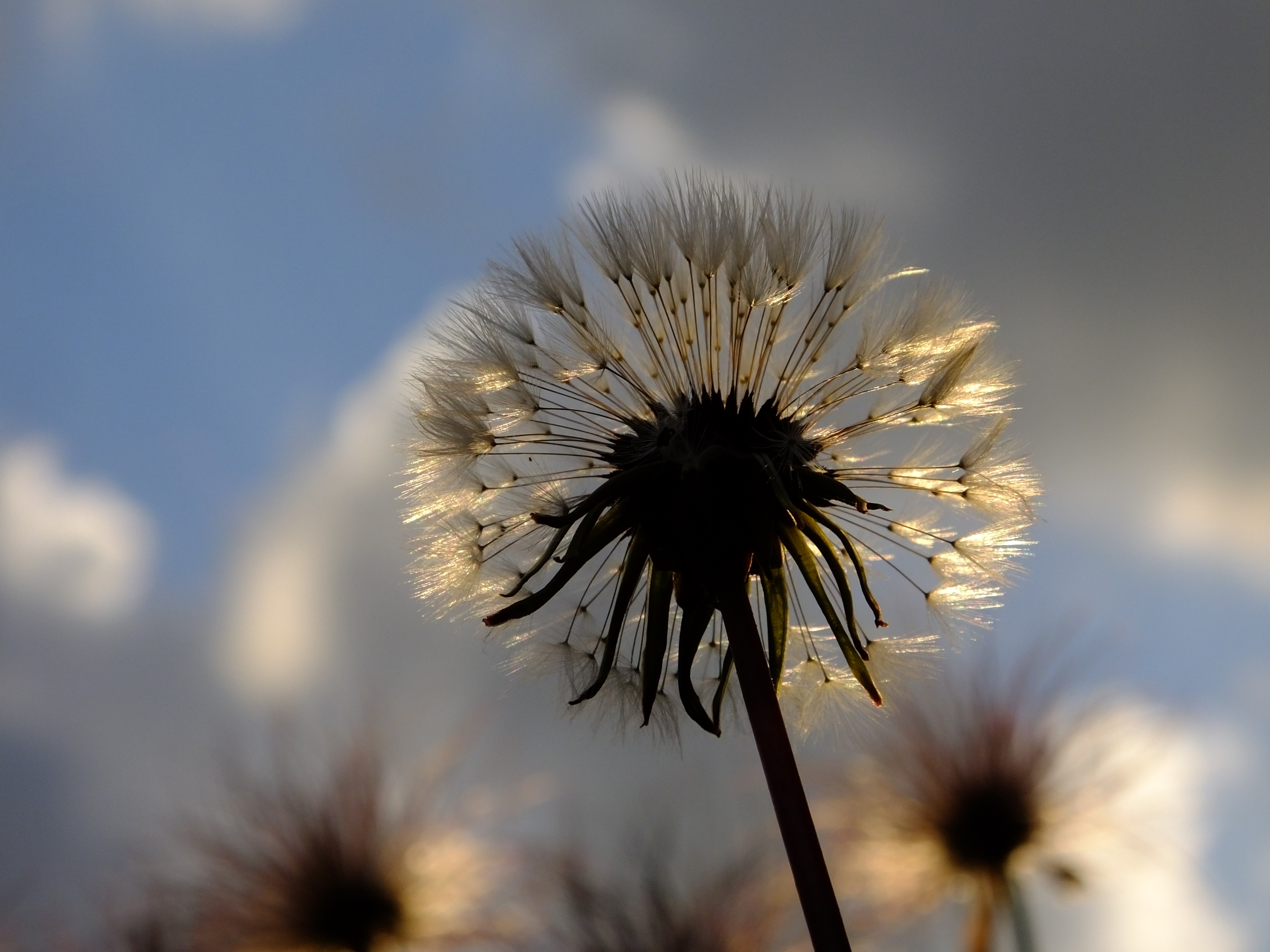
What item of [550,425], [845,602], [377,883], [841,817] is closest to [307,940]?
[377,883]

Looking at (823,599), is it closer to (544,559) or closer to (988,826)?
(544,559)

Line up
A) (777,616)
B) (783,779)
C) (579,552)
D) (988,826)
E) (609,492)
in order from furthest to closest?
(988,826), (777,616), (609,492), (579,552), (783,779)

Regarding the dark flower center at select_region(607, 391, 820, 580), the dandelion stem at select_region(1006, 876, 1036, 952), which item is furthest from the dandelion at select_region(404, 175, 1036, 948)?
the dandelion stem at select_region(1006, 876, 1036, 952)

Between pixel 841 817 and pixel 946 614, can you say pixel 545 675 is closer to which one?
pixel 946 614

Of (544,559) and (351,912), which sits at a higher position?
(544,559)

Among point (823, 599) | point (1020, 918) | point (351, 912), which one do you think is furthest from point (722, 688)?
point (351, 912)

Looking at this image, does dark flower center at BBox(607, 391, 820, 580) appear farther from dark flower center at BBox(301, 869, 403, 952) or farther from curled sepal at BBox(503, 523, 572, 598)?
dark flower center at BBox(301, 869, 403, 952)

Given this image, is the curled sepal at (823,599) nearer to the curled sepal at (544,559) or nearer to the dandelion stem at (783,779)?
the dandelion stem at (783,779)
